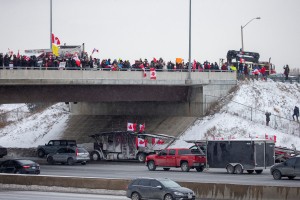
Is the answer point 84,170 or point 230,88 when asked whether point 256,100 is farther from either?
Answer: point 84,170

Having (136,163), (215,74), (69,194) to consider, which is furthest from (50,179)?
(215,74)

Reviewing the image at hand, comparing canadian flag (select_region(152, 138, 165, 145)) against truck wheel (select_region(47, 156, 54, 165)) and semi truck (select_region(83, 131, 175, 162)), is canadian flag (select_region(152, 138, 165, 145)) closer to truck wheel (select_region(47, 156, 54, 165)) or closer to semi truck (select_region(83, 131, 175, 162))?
semi truck (select_region(83, 131, 175, 162))

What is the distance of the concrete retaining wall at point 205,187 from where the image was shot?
102 ft

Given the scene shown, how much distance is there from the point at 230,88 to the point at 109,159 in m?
15.2

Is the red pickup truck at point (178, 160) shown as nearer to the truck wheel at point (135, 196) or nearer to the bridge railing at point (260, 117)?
the bridge railing at point (260, 117)

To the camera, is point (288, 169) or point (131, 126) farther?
point (131, 126)

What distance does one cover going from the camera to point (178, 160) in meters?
50.4

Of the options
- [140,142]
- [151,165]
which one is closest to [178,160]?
[151,165]

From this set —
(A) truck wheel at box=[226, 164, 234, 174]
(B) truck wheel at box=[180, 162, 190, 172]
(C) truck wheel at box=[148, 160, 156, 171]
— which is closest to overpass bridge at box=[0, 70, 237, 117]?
(C) truck wheel at box=[148, 160, 156, 171]

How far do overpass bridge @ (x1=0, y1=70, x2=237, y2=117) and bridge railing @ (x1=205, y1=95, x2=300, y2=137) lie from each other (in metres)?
1.81

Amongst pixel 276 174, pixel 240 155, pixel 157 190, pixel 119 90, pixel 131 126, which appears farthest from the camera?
pixel 119 90

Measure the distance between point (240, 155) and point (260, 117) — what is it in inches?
772

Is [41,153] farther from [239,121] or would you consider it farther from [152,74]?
[239,121]

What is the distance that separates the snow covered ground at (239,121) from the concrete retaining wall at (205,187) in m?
24.8
